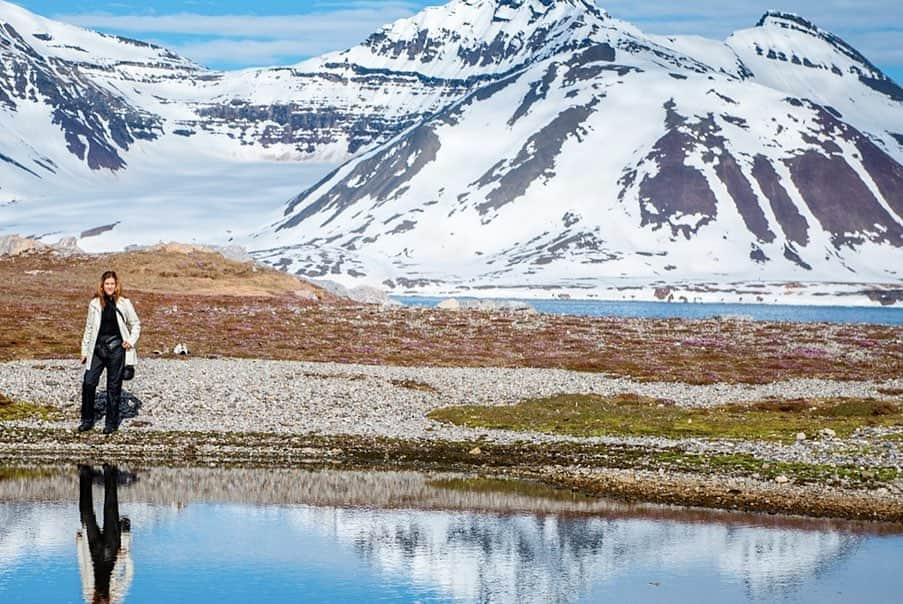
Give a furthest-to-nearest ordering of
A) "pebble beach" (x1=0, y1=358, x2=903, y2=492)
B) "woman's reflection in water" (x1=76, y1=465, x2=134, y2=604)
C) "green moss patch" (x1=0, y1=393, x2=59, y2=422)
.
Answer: "green moss patch" (x1=0, y1=393, x2=59, y2=422)
"pebble beach" (x1=0, y1=358, x2=903, y2=492)
"woman's reflection in water" (x1=76, y1=465, x2=134, y2=604)

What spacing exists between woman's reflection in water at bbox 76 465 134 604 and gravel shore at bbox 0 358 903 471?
10.3 metres

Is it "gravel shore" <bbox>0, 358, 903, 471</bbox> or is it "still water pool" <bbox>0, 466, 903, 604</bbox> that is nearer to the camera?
"still water pool" <bbox>0, 466, 903, 604</bbox>

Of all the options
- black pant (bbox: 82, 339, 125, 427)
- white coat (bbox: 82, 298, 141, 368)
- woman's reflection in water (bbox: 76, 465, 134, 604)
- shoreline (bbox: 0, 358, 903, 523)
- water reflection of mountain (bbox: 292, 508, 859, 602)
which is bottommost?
water reflection of mountain (bbox: 292, 508, 859, 602)

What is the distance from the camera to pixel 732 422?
41.0 meters

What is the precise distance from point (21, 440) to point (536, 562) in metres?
16.3

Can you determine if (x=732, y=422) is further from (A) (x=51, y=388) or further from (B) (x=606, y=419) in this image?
(A) (x=51, y=388)

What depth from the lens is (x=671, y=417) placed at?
4200 centimetres

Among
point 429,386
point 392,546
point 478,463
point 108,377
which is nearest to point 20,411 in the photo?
point 108,377

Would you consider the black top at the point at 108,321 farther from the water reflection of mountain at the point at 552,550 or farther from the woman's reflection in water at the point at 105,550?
the water reflection of mountain at the point at 552,550

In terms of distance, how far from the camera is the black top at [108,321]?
3294cm

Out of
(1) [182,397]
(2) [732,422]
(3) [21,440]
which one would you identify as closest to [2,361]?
(1) [182,397]

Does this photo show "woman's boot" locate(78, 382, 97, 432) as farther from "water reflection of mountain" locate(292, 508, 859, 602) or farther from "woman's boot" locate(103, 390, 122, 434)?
"water reflection of mountain" locate(292, 508, 859, 602)

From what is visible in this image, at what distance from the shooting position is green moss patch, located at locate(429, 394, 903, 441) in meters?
38.7

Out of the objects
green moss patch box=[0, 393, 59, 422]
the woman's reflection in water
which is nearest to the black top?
green moss patch box=[0, 393, 59, 422]
